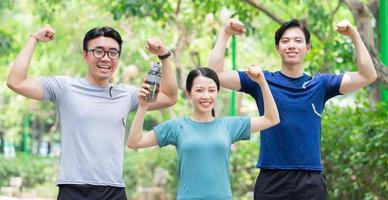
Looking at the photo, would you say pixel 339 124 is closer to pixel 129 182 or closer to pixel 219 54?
pixel 219 54

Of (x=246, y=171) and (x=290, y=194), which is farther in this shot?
(x=246, y=171)

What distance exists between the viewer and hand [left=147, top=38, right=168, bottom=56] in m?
4.75

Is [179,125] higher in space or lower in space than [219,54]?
lower

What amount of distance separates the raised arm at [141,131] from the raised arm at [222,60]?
1.97ft

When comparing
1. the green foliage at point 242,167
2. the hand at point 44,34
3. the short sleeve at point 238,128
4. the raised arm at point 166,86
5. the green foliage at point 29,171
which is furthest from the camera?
the green foliage at point 29,171

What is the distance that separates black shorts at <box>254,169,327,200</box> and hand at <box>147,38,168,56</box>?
882 millimetres

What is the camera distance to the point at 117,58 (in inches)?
186

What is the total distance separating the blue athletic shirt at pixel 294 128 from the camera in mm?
4758

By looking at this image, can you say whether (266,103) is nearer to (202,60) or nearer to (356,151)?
(356,151)

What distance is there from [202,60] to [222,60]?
12.6m

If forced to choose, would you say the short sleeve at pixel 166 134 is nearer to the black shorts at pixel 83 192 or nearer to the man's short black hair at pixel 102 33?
the black shorts at pixel 83 192

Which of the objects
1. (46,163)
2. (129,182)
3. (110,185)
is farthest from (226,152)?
(46,163)

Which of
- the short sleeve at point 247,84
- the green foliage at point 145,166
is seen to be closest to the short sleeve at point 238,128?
the short sleeve at point 247,84

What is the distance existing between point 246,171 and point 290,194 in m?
9.41
